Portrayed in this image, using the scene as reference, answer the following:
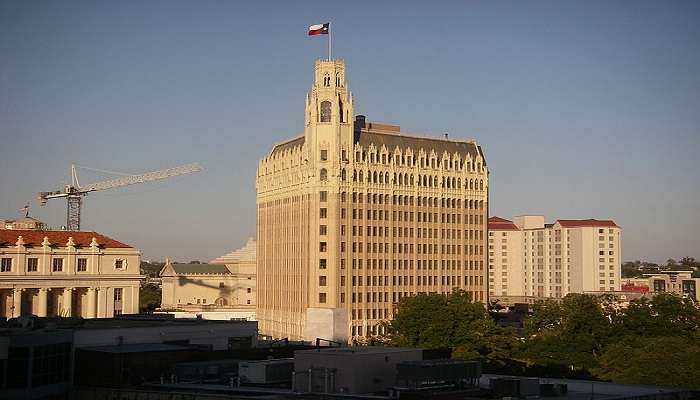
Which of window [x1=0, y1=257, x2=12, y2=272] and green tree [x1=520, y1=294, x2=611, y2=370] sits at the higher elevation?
window [x1=0, y1=257, x2=12, y2=272]

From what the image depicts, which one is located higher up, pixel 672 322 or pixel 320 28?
pixel 320 28

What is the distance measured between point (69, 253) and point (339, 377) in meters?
102

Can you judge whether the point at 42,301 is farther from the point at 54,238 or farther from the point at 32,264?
the point at 54,238

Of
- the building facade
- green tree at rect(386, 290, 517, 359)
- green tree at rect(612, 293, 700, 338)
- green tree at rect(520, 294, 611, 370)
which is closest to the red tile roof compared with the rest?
the building facade

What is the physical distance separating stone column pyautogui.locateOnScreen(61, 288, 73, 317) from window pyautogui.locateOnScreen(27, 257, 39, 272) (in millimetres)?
5642

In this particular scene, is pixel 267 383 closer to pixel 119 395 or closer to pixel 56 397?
pixel 119 395

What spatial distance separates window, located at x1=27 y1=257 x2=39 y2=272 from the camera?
15312 centimetres

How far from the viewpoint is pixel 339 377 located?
65.9 m

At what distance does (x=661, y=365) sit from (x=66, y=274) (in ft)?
296

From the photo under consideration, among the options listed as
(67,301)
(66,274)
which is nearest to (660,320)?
(67,301)

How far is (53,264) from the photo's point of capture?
15638 cm

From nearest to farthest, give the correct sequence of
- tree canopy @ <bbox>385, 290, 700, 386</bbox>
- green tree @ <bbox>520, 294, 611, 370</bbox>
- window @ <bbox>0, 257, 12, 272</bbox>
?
tree canopy @ <bbox>385, 290, 700, 386</bbox>, green tree @ <bbox>520, 294, 611, 370</bbox>, window @ <bbox>0, 257, 12, 272</bbox>

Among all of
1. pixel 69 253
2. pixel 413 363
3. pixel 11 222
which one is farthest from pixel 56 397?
pixel 11 222

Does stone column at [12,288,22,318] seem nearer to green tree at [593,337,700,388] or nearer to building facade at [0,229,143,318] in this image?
building facade at [0,229,143,318]
